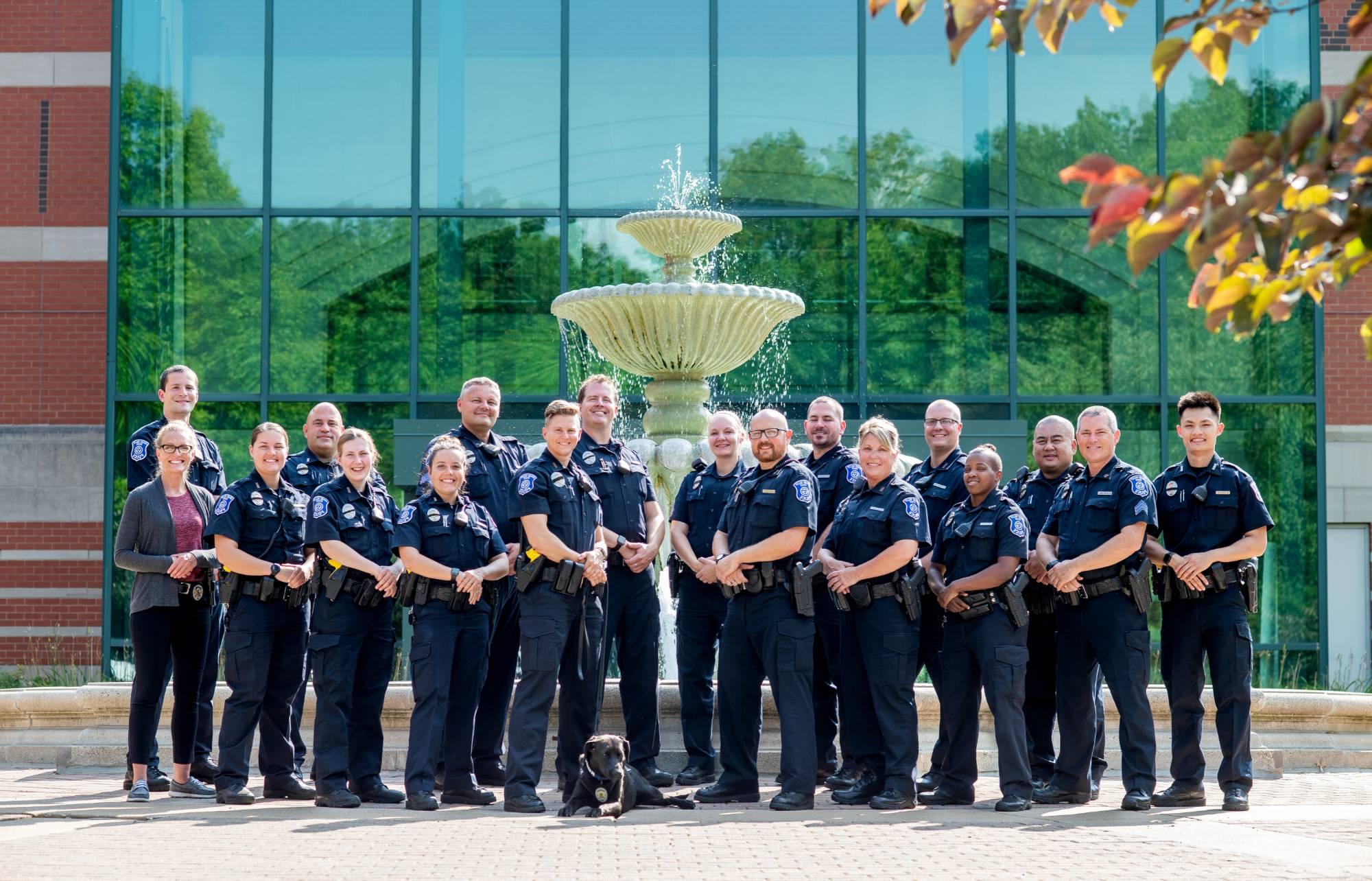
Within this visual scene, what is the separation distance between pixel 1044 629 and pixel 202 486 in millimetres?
4516

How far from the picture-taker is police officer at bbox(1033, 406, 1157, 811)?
745 cm

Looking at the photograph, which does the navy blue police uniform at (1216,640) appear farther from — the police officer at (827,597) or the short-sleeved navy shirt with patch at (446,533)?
the short-sleeved navy shirt with patch at (446,533)

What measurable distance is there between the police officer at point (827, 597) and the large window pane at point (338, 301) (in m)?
8.12

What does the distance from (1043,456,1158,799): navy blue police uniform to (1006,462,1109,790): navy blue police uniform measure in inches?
11.0

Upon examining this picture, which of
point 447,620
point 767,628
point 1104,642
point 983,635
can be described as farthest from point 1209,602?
point 447,620

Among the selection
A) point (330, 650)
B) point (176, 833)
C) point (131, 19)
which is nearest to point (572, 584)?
point (330, 650)

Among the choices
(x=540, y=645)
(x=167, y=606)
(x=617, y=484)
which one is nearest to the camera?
(x=540, y=645)

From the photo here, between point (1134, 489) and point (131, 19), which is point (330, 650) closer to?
point (1134, 489)

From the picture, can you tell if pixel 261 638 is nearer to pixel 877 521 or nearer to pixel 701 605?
pixel 701 605

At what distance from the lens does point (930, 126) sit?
52.1ft

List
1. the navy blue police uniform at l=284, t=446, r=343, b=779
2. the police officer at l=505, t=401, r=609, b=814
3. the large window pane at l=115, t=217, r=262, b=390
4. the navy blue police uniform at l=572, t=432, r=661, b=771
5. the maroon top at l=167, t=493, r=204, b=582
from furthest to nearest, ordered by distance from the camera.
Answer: the large window pane at l=115, t=217, r=262, b=390, the navy blue police uniform at l=284, t=446, r=343, b=779, the navy blue police uniform at l=572, t=432, r=661, b=771, the maroon top at l=167, t=493, r=204, b=582, the police officer at l=505, t=401, r=609, b=814

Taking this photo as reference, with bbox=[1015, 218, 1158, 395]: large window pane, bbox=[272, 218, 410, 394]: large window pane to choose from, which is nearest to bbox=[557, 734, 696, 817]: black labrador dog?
bbox=[272, 218, 410, 394]: large window pane

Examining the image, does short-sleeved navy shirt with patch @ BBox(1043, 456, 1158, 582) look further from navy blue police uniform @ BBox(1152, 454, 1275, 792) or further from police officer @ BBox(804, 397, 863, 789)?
police officer @ BBox(804, 397, 863, 789)

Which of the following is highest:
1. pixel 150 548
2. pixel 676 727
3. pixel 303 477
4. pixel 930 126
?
pixel 930 126
